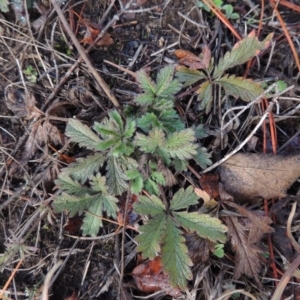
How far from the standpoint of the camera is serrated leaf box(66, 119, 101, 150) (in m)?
1.90

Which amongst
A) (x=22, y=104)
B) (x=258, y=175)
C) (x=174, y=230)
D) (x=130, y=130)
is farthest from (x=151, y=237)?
(x=22, y=104)

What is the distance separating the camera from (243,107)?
76.9 inches

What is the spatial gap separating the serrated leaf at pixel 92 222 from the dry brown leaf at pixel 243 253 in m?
0.62

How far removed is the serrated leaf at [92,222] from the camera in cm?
192

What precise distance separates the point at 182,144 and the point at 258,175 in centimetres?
45

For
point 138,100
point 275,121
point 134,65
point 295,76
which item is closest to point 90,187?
point 138,100

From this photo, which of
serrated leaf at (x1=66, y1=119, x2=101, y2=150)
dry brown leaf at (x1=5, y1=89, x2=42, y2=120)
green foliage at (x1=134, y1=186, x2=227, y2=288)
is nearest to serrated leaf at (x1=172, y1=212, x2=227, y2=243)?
green foliage at (x1=134, y1=186, x2=227, y2=288)

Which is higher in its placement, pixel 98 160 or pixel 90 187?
pixel 98 160

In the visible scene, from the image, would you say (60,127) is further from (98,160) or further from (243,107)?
(243,107)

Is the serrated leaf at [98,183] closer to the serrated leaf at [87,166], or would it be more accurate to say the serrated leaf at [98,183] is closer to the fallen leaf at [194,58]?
the serrated leaf at [87,166]

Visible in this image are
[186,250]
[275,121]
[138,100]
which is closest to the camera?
[186,250]

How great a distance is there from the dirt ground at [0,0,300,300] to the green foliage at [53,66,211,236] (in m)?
0.12

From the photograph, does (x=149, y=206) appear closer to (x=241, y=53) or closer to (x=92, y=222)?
(x=92, y=222)

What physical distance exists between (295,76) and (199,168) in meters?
0.72
